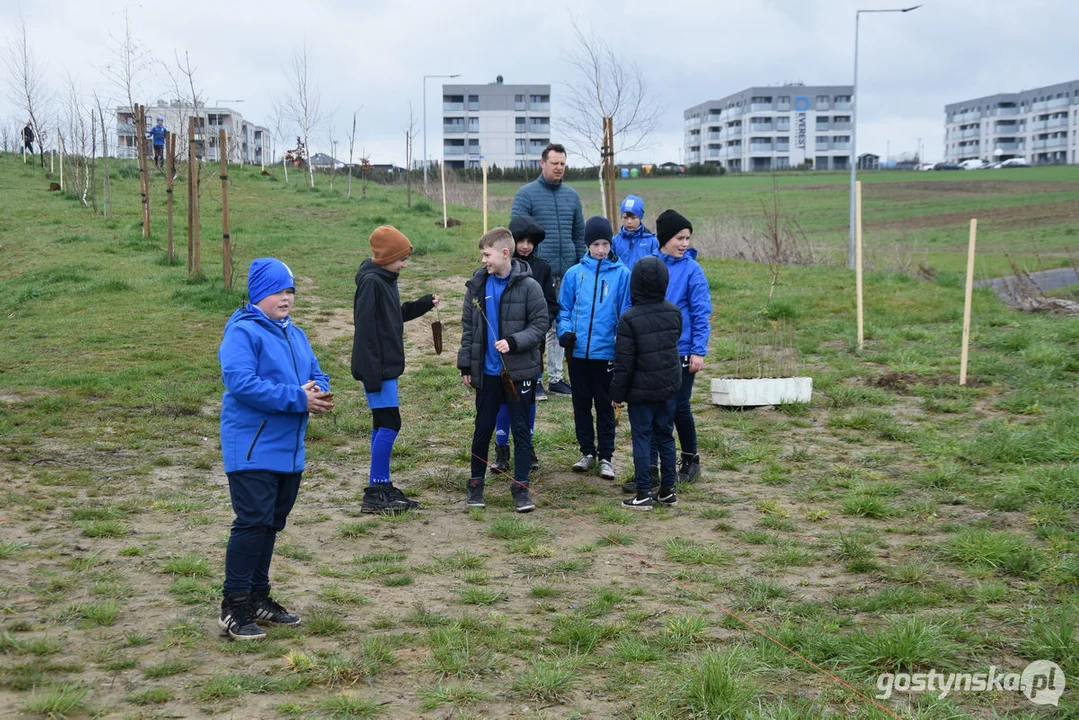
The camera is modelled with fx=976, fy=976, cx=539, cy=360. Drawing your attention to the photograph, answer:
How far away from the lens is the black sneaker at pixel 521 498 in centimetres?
642

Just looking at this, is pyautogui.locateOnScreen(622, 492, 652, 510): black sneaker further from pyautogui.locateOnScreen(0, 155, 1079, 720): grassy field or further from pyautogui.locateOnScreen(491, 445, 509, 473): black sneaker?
pyautogui.locateOnScreen(491, 445, 509, 473): black sneaker

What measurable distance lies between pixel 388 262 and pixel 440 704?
3259 millimetres

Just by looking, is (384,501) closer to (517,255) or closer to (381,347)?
(381,347)

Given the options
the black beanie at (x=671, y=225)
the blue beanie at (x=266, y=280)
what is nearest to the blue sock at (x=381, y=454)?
the blue beanie at (x=266, y=280)

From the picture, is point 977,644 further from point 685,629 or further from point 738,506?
point 738,506

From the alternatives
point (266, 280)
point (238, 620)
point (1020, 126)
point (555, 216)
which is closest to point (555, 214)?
point (555, 216)

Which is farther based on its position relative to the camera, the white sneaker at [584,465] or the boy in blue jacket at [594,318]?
the white sneaker at [584,465]

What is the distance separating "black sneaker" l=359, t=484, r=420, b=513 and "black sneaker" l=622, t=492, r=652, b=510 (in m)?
1.40

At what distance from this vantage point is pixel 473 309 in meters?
6.45

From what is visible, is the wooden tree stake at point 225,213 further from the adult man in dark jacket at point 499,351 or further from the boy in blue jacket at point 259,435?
the boy in blue jacket at point 259,435

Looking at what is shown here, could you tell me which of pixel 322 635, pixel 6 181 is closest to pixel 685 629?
pixel 322 635

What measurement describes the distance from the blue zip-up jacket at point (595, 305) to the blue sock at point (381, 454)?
1.48 m

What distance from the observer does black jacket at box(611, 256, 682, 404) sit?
6.36m

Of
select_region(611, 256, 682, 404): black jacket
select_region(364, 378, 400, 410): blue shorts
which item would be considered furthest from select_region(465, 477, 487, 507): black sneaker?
select_region(611, 256, 682, 404): black jacket
